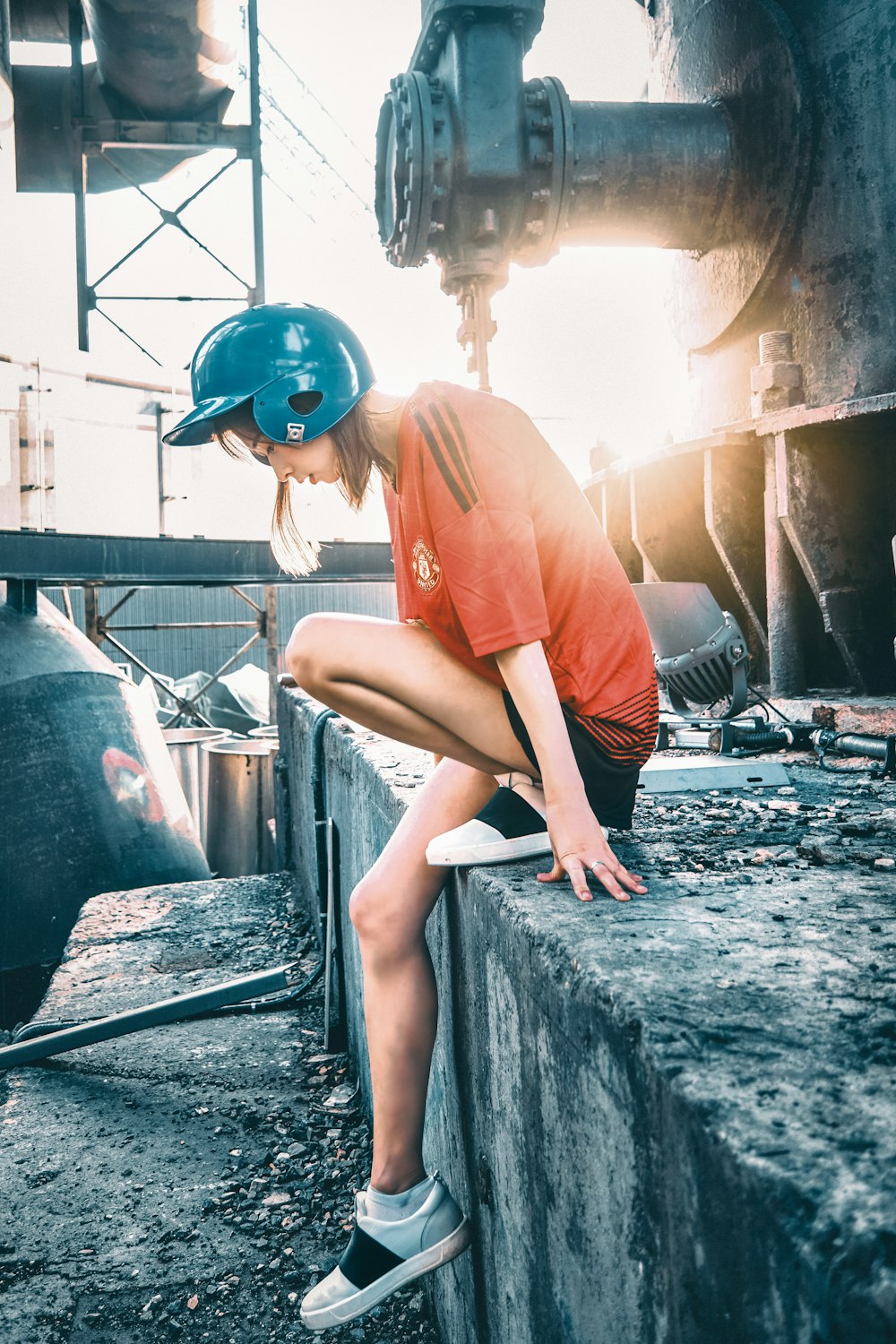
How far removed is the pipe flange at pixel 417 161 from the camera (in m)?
4.21

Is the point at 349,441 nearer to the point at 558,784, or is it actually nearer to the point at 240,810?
the point at 558,784

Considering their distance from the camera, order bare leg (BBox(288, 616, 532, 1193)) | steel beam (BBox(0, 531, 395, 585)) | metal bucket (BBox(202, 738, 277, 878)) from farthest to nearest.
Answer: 1. metal bucket (BBox(202, 738, 277, 878))
2. steel beam (BBox(0, 531, 395, 585))
3. bare leg (BBox(288, 616, 532, 1193))

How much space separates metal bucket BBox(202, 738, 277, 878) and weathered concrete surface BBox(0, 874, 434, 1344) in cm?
361

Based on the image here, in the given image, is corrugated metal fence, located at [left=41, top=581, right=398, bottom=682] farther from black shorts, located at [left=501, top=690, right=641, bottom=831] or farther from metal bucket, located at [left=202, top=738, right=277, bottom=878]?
black shorts, located at [left=501, top=690, right=641, bottom=831]

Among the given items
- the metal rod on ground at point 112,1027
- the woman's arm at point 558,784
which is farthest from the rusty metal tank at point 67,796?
the woman's arm at point 558,784

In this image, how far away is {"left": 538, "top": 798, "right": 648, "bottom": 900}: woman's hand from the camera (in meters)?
1.52

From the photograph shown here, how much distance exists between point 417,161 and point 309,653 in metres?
3.19

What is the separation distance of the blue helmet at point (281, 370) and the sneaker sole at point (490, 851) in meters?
0.85

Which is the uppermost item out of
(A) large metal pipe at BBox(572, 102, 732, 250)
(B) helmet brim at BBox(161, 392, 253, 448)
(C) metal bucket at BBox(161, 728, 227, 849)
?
(A) large metal pipe at BBox(572, 102, 732, 250)

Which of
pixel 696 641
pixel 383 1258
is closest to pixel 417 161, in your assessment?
pixel 696 641

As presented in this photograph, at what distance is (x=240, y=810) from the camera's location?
7938 millimetres

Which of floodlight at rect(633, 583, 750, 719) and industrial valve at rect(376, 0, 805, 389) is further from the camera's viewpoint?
industrial valve at rect(376, 0, 805, 389)

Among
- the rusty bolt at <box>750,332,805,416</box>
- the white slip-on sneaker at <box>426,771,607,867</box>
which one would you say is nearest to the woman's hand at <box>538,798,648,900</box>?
the white slip-on sneaker at <box>426,771,607,867</box>

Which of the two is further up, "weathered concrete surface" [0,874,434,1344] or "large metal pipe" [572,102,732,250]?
"large metal pipe" [572,102,732,250]
